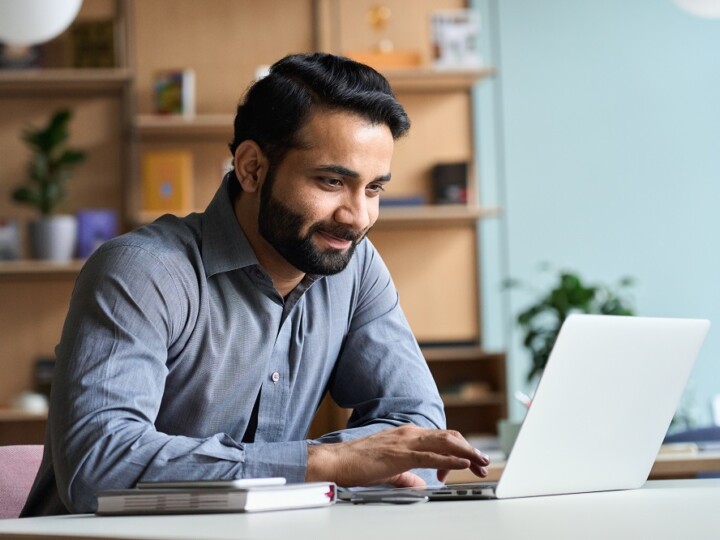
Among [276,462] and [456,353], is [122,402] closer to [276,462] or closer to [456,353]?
[276,462]

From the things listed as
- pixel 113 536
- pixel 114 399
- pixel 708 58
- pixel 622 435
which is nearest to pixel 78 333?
pixel 114 399

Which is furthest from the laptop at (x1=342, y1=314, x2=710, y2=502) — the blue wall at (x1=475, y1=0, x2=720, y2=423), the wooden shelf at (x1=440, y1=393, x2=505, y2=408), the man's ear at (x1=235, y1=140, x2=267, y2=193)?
the blue wall at (x1=475, y1=0, x2=720, y2=423)

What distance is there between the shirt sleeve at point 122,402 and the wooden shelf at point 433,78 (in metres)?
3.17

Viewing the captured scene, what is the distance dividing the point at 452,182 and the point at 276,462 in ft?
11.1

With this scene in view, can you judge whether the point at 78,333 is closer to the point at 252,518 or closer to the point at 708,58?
the point at 252,518

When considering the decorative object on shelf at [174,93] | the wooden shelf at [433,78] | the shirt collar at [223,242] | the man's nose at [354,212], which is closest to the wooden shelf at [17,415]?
the decorative object on shelf at [174,93]

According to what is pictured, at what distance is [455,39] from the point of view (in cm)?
465

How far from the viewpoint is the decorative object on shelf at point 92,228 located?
14.8 ft

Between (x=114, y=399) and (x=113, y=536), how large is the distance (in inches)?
19.4

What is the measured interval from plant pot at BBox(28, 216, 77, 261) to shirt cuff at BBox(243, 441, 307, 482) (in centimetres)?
326

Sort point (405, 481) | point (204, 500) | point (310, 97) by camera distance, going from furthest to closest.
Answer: point (310, 97) → point (405, 481) → point (204, 500)

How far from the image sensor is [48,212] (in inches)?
176

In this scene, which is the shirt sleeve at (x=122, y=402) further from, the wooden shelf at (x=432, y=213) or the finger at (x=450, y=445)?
the wooden shelf at (x=432, y=213)

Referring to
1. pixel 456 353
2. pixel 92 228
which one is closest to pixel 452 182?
pixel 456 353
